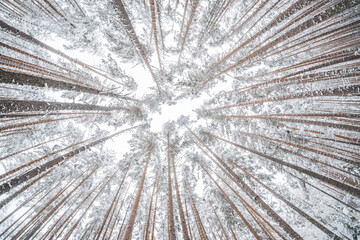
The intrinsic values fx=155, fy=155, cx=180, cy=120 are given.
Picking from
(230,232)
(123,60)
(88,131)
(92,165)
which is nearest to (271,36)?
(123,60)

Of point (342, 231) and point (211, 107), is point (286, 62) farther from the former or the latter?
point (342, 231)

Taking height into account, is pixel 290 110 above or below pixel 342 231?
above

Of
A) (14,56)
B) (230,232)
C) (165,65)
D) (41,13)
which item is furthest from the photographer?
(165,65)

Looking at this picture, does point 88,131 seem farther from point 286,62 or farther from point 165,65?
point 286,62

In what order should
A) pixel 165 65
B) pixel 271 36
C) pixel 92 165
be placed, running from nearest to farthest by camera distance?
pixel 271 36
pixel 92 165
pixel 165 65

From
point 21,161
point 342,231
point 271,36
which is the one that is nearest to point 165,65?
point 271,36

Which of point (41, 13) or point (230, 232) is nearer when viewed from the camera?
point (41, 13)

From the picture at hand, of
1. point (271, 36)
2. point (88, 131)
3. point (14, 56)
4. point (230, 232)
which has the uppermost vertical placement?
point (14, 56)
